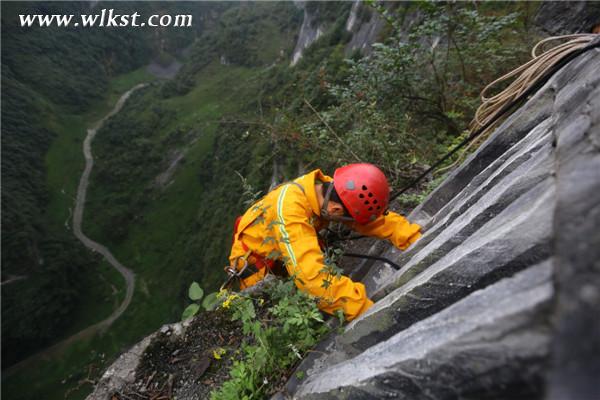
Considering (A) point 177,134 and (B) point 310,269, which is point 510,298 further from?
(A) point 177,134

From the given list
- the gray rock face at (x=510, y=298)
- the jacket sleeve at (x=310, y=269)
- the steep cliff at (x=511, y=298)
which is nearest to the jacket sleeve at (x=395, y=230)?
the steep cliff at (x=511, y=298)

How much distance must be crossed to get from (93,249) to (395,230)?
75530 millimetres

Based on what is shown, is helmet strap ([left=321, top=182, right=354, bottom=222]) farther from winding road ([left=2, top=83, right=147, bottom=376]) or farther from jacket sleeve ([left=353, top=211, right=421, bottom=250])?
winding road ([left=2, top=83, right=147, bottom=376])

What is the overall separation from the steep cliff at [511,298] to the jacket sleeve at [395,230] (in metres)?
0.66

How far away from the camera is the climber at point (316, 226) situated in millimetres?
2941

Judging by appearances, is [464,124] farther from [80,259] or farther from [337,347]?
[80,259]

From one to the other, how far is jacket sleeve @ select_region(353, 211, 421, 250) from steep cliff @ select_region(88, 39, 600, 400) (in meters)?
0.66

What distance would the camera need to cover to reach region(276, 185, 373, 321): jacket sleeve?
2910 millimetres

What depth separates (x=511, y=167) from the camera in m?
2.51

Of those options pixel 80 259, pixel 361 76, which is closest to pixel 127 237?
pixel 80 259

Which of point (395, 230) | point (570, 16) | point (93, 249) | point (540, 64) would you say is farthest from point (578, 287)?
point (93, 249)

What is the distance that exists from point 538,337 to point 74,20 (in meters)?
167

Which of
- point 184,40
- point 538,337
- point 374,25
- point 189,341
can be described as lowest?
point 189,341

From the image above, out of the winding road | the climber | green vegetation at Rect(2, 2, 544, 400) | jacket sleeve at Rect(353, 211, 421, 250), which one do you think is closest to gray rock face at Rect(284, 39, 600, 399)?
the climber
